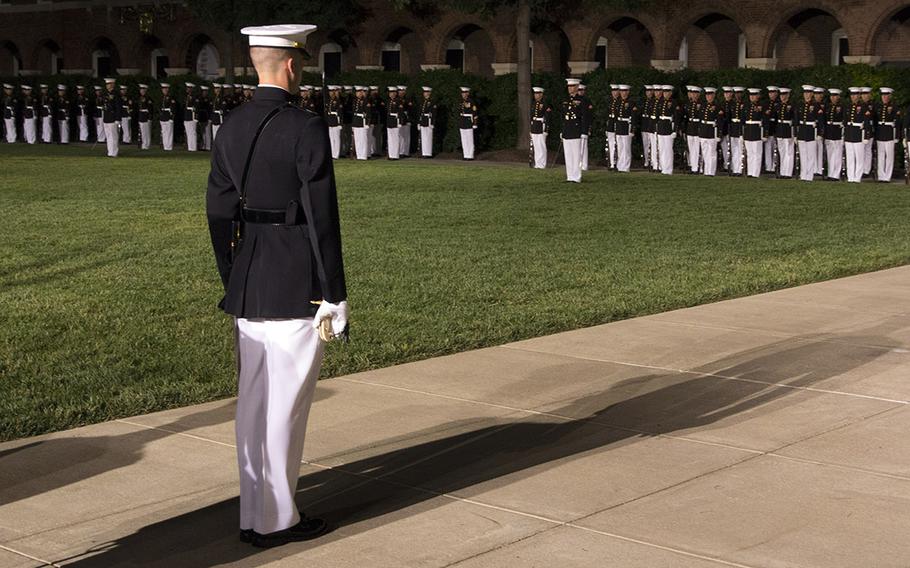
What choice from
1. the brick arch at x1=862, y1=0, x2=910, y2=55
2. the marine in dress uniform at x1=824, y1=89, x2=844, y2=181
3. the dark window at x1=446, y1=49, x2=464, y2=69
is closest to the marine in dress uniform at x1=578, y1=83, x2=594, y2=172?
the marine in dress uniform at x1=824, y1=89, x2=844, y2=181

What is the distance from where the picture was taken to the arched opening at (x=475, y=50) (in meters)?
50.1

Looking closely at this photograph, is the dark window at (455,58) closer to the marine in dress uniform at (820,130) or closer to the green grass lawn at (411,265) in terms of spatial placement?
the marine in dress uniform at (820,130)

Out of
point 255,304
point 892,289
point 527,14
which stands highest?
point 527,14

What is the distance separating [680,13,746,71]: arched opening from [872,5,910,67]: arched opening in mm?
4488

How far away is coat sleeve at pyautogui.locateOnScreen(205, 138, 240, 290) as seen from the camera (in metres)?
5.44

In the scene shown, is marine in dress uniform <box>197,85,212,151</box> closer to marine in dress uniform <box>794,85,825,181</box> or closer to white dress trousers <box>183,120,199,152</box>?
white dress trousers <box>183,120,199,152</box>

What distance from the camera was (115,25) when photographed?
5759 centimetres

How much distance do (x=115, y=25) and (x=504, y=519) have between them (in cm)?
5492

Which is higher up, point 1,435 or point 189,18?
point 189,18

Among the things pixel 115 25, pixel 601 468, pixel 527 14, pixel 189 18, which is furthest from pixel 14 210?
pixel 115 25

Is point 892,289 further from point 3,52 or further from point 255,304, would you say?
point 3,52

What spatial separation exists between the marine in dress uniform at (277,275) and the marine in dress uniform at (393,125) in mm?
30953

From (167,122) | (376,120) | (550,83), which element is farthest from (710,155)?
(167,122)

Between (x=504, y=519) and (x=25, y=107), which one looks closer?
(x=504, y=519)
